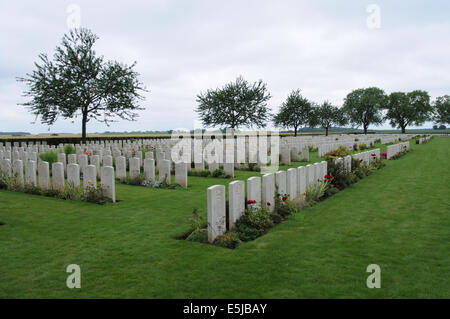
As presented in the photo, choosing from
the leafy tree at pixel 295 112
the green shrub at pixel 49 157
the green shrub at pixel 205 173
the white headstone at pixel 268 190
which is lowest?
the green shrub at pixel 205 173

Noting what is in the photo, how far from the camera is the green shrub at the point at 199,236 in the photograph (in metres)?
4.86

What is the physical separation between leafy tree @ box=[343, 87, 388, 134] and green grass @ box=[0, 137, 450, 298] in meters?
66.2

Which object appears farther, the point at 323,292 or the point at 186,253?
the point at 186,253

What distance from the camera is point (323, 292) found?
324 centimetres

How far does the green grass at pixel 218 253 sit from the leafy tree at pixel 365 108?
217 ft

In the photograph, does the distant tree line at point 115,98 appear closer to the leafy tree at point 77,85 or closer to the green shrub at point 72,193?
the leafy tree at point 77,85

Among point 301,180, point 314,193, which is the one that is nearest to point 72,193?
point 301,180

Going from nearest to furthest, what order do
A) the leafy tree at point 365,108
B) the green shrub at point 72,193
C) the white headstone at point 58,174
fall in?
the green shrub at point 72,193 → the white headstone at point 58,174 → the leafy tree at point 365,108

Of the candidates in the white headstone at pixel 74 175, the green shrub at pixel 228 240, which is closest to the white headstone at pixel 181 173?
the white headstone at pixel 74 175

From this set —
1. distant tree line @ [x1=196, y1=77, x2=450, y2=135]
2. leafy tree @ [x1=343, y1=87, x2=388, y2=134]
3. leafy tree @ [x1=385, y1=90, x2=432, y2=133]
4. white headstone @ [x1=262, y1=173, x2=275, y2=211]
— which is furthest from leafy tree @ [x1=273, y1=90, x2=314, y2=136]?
white headstone @ [x1=262, y1=173, x2=275, y2=211]

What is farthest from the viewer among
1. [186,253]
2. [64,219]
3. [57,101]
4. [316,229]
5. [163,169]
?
[57,101]

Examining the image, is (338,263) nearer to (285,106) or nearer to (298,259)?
(298,259)

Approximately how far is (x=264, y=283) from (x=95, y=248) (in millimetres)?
2547

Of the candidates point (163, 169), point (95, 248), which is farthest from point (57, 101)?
point (95, 248)
